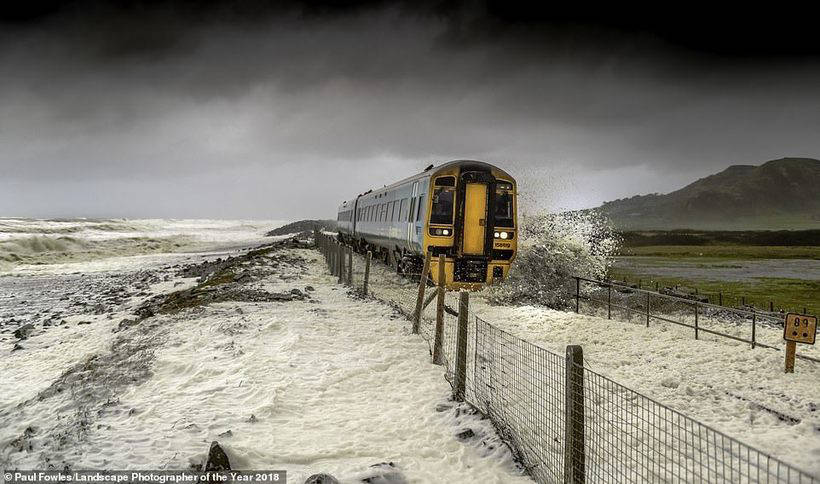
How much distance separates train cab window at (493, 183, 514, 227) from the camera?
14562 millimetres

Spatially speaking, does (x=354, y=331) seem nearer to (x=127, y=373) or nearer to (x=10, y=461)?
(x=127, y=373)

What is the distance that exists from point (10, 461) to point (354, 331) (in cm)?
605

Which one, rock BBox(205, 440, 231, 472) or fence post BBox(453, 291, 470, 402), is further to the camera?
fence post BBox(453, 291, 470, 402)

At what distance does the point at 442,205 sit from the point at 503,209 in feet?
6.29

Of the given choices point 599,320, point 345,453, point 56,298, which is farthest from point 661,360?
point 56,298

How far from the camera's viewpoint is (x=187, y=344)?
29.6 ft

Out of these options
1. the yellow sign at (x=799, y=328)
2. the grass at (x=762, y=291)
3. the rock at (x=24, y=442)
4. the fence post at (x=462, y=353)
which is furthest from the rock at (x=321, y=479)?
the grass at (x=762, y=291)

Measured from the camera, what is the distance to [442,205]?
1425 cm

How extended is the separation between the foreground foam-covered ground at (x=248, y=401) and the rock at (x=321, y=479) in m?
0.27

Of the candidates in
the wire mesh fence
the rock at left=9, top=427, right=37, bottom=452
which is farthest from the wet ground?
the rock at left=9, top=427, right=37, bottom=452

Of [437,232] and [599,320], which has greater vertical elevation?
[437,232]

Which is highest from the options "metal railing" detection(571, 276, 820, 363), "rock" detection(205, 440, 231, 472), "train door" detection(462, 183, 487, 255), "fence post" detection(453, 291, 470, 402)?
"train door" detection(462, 183, 487, 255)

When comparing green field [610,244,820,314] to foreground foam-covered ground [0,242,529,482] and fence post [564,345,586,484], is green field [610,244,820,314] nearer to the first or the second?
foreground foam-covered ground [0,242,529,482]

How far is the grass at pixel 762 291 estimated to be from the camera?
77.7 feet
